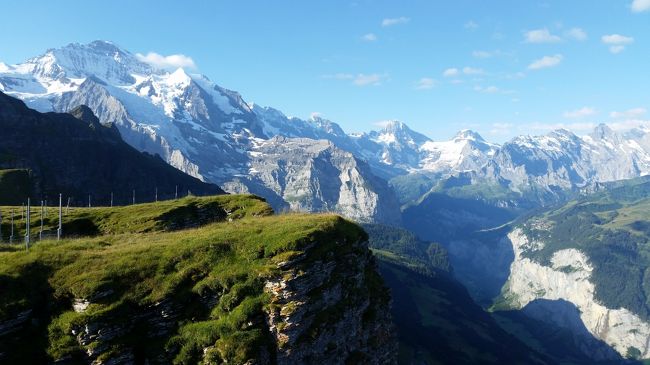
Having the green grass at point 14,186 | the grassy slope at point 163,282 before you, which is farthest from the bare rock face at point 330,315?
the green grass at point 14,186

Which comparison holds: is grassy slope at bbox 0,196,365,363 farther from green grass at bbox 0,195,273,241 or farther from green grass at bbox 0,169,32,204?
green grass at bbox 0,169,32,204

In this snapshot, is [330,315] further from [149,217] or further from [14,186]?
[14,186]

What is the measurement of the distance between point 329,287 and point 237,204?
21923 mm

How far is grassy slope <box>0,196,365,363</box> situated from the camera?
3275 centimetres

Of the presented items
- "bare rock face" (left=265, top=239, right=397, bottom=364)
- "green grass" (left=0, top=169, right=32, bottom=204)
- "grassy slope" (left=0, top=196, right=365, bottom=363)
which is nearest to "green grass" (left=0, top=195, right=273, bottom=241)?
"grassy slope" (left=0, top=196, right=365, bottom=363)

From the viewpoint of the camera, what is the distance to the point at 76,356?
32062 mm

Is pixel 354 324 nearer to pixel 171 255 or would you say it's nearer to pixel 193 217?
pixel 171 255

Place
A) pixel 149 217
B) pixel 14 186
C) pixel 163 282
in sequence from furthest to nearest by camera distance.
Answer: pixel 14 186
pixel 149 217
pixel 163 282

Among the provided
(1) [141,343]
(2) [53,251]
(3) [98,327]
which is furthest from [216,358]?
(2) [53,251]

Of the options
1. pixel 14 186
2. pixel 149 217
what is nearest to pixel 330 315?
pixel 149 217

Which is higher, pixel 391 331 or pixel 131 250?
pixel 131 250

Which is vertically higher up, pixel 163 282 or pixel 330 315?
pixel 163 282

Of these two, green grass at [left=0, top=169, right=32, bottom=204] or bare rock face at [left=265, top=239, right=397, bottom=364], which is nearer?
bare rock face at [left=265, top=239, right=397, bottom=364]

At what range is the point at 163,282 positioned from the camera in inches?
1411
